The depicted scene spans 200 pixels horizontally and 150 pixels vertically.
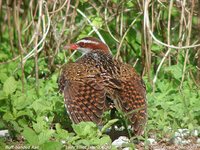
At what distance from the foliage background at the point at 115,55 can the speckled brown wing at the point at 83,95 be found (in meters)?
0.17

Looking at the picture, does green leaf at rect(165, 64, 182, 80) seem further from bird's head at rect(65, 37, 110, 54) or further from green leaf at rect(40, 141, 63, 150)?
green leaf at rect(40, 141, 63, 150)

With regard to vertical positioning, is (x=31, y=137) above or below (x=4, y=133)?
above

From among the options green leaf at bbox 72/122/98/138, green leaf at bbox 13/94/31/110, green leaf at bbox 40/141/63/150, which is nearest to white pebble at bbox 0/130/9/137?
green leaf at bbox 13/94/31/110

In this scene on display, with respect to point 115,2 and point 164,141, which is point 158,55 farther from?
point 164,141

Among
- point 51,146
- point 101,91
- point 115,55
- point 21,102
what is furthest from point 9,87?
point 115,55

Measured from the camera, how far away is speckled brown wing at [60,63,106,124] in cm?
670

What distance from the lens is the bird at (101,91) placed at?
671 centimetres

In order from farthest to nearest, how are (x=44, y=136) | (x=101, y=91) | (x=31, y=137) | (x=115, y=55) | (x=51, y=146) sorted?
(x=115, y=55)
(x=101, y=91)
(x=44, y=136)
(x=31, y=137)
(x=51, y=146)

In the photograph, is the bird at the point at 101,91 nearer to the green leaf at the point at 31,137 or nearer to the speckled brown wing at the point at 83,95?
the speckled brown wing at the point at 83,95

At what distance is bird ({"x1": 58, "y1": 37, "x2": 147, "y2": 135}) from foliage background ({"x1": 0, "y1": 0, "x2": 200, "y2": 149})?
234 mm

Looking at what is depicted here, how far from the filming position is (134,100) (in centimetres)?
688

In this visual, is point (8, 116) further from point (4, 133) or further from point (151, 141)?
point (151, 141)

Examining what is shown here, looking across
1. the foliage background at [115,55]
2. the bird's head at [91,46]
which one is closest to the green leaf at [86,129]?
the foliage background at [115,55]

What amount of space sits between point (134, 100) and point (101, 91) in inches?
12.7
